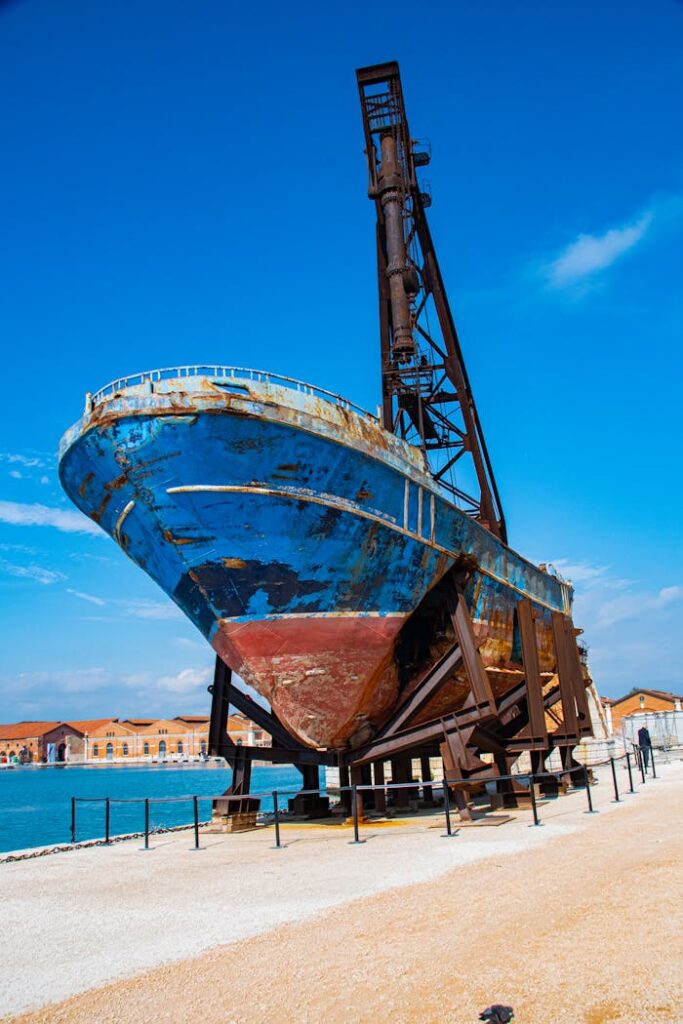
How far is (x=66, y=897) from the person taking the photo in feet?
27.6

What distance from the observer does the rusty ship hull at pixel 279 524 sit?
11469 mm

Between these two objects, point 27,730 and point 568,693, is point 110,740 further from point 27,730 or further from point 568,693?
point 568,693

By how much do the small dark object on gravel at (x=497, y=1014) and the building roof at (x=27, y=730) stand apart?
4954 inches

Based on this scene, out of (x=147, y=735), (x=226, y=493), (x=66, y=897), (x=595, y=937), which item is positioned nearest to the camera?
(x=595, y=937)

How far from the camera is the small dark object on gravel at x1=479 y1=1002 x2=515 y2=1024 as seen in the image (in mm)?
3975

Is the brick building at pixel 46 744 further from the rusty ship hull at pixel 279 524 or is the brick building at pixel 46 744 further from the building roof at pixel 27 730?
the rusty ship hull at pixel 279 524

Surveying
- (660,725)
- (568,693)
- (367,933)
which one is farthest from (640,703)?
(367,933)

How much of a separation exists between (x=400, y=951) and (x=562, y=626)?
13.2 metres

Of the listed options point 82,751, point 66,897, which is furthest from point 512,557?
point 82,751

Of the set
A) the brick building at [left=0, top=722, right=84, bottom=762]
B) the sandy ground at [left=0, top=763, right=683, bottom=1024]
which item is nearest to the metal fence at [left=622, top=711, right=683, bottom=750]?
the sandy ground at [left=0, top=763, right=683, bottom=1024]

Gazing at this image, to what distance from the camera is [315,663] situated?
508 inches

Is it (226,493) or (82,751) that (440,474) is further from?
(82,751)

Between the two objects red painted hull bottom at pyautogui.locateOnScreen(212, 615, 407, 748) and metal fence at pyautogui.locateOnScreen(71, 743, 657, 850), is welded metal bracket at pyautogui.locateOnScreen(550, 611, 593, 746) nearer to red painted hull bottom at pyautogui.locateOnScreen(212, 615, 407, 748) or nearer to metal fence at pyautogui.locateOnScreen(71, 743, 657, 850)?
metal fence at pyautogui.locateOnScreen(71, 743, 657, 850)

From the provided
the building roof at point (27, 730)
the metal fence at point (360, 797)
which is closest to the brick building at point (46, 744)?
the building roof at point (27, 730)
